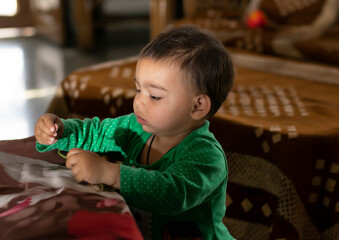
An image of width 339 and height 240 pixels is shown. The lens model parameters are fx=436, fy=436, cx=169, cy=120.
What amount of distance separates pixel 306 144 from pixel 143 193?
63cm

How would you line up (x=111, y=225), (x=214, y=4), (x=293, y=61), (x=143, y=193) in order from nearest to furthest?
(x=111, y=225) → (x=143, y=193) → (x=293, y=61) → (x=214, y=4)

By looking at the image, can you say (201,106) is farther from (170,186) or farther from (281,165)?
(281,165)

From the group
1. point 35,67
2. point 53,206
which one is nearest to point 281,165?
point 53,206

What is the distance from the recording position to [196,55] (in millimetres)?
661

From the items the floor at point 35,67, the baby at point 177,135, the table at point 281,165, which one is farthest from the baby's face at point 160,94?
the floor at point 35,67

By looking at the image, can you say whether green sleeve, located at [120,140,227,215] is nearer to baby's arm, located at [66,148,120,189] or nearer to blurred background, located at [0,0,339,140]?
baby's arm, located at [66,148,120,189]

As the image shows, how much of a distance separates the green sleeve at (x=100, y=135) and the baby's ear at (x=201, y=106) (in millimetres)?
130

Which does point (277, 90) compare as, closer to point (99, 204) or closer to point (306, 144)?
point (306, 144)

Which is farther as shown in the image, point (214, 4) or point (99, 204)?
point (214, 4)

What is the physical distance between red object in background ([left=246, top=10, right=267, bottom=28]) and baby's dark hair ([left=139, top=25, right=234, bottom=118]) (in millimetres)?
1209

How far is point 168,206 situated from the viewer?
569mm

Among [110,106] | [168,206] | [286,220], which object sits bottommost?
[286,220]

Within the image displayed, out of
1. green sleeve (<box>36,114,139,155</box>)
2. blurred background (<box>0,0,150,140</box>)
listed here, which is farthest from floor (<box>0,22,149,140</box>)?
green sleeve (<box>36,114,139,155</box>)

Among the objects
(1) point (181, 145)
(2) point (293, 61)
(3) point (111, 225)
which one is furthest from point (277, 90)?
(3) point (111, 225)
